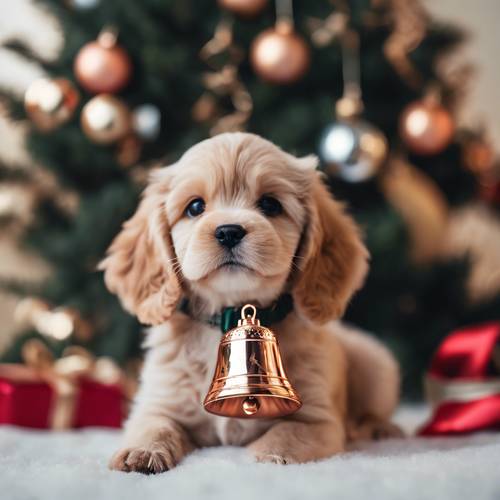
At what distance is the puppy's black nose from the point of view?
1.58m

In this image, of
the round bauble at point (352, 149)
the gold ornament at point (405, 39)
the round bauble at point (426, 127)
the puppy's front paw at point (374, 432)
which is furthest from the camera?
the gold ornament at point (405, 39)

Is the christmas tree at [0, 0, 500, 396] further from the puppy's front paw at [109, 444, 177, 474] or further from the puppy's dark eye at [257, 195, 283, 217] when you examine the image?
the puppy's front paw at [109, 444, 177, 474]

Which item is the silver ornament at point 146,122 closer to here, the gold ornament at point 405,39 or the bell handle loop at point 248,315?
the gold ornament at point 405,39

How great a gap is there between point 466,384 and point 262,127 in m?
1.51

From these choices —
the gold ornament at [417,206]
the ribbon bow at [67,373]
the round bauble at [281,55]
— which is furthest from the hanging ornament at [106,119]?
the gold ornament at [417,206]

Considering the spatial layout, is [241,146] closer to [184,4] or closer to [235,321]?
[235,321]

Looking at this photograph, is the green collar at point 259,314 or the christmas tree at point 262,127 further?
the christmas tree at point 262,127

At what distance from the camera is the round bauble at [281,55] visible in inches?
110

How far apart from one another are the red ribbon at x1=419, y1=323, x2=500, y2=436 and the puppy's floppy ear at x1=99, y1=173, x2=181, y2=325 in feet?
3.82

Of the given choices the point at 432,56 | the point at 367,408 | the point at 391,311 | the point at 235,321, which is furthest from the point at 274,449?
the point at 432,56

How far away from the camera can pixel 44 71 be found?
3.20m

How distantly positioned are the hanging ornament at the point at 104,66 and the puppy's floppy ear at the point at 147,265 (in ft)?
3.53

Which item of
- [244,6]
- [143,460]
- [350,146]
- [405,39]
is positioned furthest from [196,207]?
[405,39]

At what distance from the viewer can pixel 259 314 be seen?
1.77 metres
